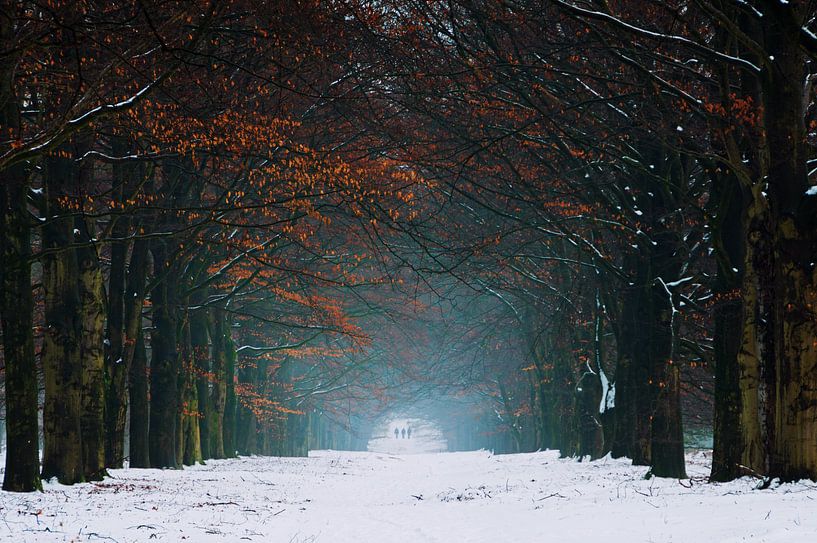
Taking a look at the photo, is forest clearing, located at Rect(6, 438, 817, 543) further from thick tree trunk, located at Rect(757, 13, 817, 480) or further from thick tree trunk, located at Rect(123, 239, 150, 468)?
thick tree trunk, located at Rect(123, 239, 150, 468)

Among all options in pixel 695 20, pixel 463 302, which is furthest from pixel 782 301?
pixel 463 302

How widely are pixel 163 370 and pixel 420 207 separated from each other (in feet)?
31.0

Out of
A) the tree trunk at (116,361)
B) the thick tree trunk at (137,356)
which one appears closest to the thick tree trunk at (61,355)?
the tree trunk at (116,361)

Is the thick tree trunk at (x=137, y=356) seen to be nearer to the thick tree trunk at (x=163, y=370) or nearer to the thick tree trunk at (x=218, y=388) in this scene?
the thick tree trunk at (x=163, y=370)

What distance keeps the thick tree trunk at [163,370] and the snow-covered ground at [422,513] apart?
3.71 meters

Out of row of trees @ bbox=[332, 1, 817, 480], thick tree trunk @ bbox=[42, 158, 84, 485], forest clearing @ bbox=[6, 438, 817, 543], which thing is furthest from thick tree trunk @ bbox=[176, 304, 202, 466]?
thick tree trunk @ bbox=[42, 158, 84, 485]

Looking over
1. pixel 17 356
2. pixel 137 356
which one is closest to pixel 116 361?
pixel 137 356

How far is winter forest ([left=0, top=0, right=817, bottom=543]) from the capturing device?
10586mm

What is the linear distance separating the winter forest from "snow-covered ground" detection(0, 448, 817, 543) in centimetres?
8

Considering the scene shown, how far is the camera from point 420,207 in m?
27.0

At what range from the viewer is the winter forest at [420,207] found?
10586 mm

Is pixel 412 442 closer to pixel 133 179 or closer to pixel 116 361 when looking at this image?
pixel 116 361

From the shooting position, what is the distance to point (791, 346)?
10.4 meters

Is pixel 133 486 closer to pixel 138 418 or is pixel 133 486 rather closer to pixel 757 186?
pixel 138 418
